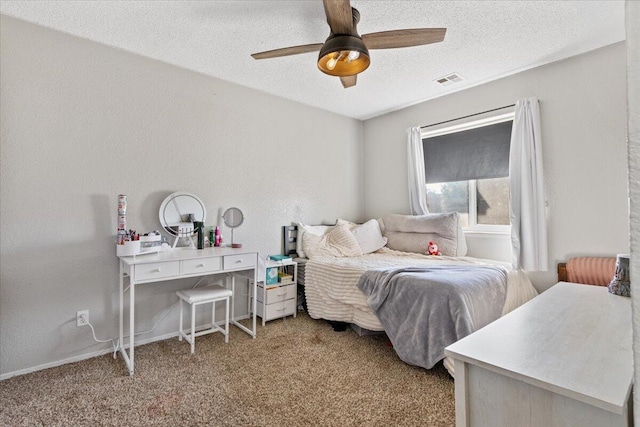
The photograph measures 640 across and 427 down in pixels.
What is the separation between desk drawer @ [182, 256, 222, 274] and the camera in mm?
A: 2279

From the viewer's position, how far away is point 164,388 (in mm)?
1916

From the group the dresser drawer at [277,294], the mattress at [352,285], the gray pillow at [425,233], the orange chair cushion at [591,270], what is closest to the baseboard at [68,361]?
the dresser drawer at [277,294]

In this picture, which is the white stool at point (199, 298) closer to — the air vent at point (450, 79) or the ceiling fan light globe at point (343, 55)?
the ceiling fan light globe at point (343, 55)

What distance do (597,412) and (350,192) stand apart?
3623 mm

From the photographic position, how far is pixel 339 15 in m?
1.66

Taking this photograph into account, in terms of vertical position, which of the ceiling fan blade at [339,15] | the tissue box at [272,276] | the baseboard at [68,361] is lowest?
the baseboard at [68,361]

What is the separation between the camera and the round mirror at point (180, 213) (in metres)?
2.66

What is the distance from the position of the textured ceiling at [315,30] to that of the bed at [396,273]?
155 cm

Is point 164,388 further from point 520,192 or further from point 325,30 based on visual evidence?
point 520,192

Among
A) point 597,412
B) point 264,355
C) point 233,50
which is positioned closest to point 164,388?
point 264,355

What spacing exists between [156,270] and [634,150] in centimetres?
240

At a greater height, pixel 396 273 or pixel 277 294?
pixel 396 273

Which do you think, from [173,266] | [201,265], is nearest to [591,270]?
[201,265]

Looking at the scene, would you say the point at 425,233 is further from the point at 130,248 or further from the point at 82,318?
the point at 82,318
